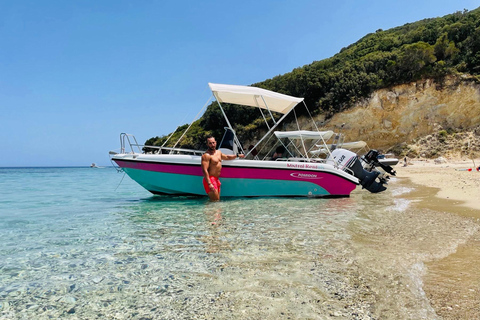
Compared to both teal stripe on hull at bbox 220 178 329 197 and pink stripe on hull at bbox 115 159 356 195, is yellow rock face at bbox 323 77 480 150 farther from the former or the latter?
teal stripe on hull at bbox 220 178 329 197

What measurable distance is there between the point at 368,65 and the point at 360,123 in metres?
6.93

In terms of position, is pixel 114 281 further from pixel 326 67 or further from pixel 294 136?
pixel 326 67

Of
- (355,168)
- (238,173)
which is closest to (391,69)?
(355,168)

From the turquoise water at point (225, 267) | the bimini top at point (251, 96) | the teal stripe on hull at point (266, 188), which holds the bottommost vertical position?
the turquoise water at point (225, 267)

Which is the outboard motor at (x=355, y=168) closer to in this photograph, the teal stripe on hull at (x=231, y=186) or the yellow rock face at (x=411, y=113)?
the teal stripe on hull at (x=231, y=186)

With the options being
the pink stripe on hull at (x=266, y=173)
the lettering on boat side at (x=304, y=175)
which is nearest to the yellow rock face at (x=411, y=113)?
the pink stripe on hull at (x=266, y=173)

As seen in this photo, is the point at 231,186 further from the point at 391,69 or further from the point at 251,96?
the point at 391,69

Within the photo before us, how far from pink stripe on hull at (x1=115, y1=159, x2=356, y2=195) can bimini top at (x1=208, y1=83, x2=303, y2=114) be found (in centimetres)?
208

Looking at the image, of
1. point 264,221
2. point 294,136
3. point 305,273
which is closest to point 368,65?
point 294,136

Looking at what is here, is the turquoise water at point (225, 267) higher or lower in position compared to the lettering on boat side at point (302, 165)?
lower

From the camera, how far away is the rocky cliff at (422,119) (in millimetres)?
27750

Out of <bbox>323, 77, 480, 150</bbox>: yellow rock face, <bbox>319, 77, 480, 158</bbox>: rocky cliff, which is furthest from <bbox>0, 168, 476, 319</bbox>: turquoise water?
<bbox>323, 77, 480, 150</bbox>: yellow rock face

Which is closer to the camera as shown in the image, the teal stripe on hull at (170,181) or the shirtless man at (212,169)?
the shirtless man at (212,169)

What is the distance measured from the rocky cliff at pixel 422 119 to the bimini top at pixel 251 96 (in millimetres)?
23649
